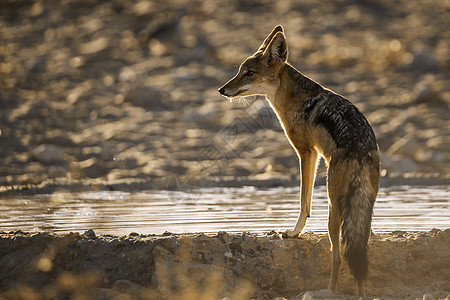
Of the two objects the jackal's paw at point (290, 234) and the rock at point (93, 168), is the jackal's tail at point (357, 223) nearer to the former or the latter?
the jackal's paw at point (290, 234)

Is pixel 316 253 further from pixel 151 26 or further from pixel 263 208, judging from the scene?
pixel 151 26

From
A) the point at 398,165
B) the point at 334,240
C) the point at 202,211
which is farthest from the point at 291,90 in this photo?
the point at 398,165

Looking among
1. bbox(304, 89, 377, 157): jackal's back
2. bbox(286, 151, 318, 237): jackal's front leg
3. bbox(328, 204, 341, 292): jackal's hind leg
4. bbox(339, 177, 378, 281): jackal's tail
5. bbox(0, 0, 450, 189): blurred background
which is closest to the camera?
bbox(339, 177, 378, 281): jackal's tail

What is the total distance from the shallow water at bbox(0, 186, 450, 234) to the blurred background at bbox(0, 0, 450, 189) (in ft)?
3.78

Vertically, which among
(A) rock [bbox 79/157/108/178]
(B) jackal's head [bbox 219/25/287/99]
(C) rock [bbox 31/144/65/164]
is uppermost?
(B) jackal's head [bbox 219/25/287/99]

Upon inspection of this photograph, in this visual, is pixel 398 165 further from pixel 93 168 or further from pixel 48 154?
pixel 48 154

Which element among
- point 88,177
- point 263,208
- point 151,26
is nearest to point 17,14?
point 151,26

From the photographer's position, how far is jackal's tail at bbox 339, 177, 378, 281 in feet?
17.1

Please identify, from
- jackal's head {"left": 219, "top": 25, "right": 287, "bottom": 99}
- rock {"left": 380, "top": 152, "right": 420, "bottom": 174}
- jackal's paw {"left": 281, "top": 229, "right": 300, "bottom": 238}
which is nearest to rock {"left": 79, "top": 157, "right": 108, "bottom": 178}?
rock {"left": 380, "top": 152, "right": 420, "bottom": 174}

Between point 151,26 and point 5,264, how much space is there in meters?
11.9

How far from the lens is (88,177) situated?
11.6m

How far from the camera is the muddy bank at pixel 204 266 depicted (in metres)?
5.59

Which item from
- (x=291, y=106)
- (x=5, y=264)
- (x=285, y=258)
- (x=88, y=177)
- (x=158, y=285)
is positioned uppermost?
(x=291, y=106)

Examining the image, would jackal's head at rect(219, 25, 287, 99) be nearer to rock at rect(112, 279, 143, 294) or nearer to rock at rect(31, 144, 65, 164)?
rock at rect(112, 279, 143, 294)
